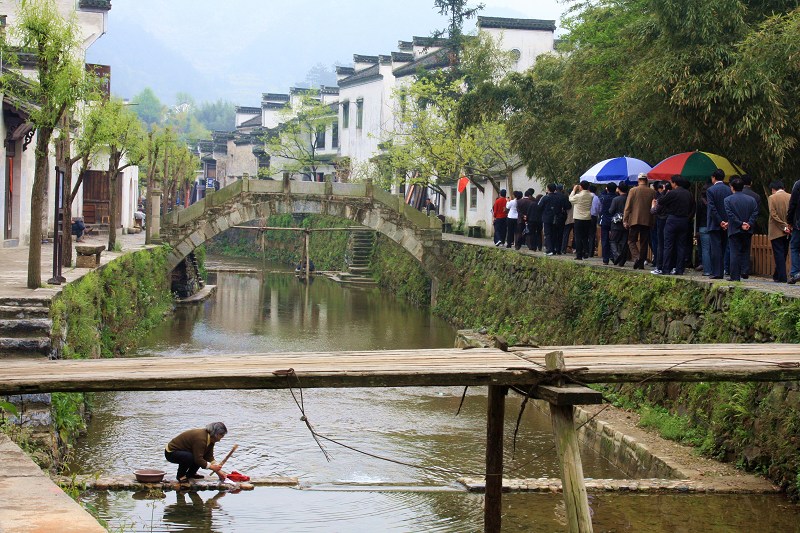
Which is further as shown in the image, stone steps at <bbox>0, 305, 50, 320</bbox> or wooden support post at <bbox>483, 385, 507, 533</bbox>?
stone steps at <bbox>0, 305, 50, 320</bbox>

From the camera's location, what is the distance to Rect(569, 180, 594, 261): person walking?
2033 centimetres

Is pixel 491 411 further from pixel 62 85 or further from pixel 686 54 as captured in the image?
pixel 686 54

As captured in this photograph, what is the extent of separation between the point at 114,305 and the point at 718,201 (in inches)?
459

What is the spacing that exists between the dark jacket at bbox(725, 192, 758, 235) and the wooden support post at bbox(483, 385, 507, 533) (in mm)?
7091

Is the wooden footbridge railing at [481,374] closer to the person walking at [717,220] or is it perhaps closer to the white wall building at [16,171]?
the person walking at [717,220]

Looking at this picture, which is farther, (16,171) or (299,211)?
(299,211)

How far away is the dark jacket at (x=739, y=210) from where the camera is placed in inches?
573

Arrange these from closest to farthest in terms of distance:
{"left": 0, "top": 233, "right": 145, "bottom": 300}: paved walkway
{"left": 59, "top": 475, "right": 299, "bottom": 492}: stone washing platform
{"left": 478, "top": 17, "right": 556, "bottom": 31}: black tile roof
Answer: {"left": 59, "top": 475, "right": 299, "bottom": 492}: stone washing platform, {"left": 0, "top": 233, "right": 145, "bottom": 300}: paved walkway, {"left": 478, "top": 17, "right": 556, "bottom": 31}: black tile roof

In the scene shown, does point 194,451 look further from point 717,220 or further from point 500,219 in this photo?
point 500,219

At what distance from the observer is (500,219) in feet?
92.2

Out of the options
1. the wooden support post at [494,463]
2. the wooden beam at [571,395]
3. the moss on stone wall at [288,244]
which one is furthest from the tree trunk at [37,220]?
the moss on stone wall at [288,244]

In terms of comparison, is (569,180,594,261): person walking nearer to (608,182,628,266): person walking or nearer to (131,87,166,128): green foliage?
(608,182,628,266): person walking

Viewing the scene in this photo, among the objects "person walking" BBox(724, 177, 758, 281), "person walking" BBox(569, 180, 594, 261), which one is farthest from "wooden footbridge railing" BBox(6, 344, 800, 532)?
"person walking" BBox(569, 180, 594, 261)

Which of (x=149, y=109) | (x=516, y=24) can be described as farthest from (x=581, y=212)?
(x=149, y=109)
